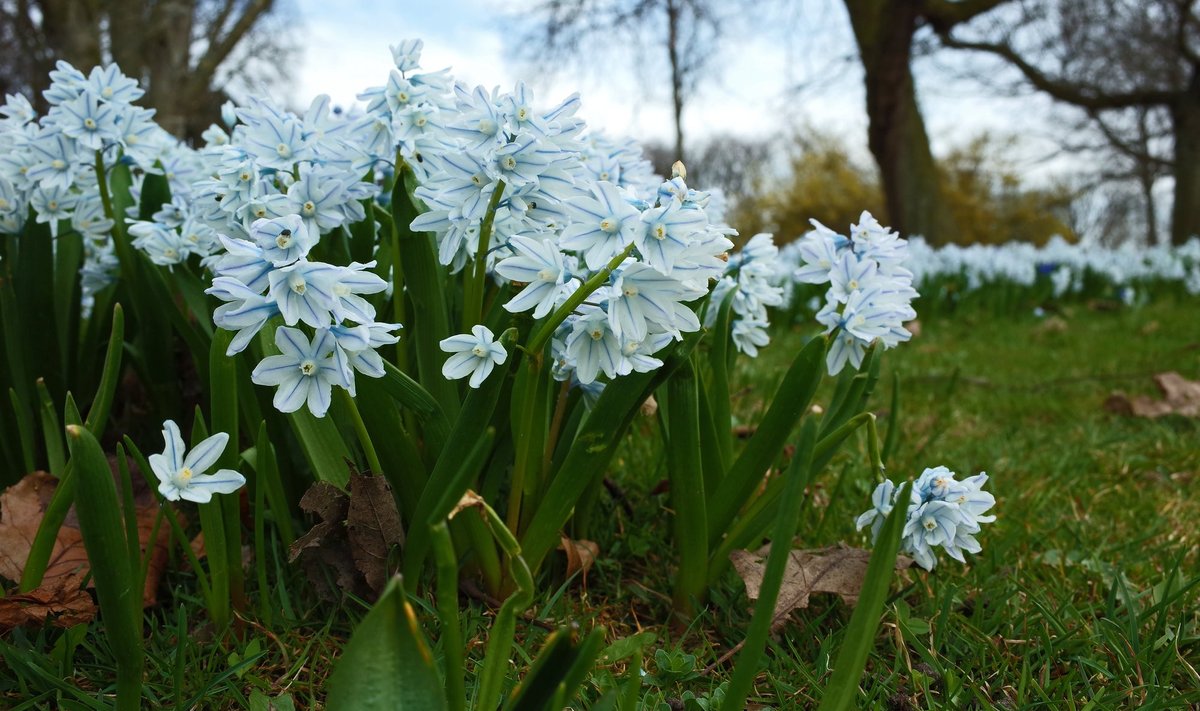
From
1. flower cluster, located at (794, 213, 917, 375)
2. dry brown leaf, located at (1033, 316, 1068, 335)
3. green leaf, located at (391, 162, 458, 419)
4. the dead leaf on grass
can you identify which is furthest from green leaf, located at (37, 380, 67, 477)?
dry brown leaf, located at (1033, 316, 1068, 335)

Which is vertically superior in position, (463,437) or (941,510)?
(463,437)

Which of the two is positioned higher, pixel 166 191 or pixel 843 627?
pixel 166 191

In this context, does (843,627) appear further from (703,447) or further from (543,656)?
(543,656)

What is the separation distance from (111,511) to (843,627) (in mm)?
1101

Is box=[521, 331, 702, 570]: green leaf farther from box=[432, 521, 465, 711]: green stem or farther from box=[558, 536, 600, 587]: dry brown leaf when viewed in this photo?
box=[432, 521, 465, 711]: green stem

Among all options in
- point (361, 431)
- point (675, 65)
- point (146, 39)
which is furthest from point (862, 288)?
point (675, 65)

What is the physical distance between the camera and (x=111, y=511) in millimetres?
969

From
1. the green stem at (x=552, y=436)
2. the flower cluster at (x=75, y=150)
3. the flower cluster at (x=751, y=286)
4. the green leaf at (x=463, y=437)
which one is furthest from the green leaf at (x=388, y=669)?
the flower cluster at (x=75, y=150)

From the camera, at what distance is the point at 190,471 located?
105 cm

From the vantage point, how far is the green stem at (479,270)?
3.90ft

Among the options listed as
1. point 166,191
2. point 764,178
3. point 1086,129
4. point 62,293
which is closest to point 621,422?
point 166,191

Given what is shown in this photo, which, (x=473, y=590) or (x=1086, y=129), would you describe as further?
(x=1086, y=129)

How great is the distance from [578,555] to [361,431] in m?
0.51

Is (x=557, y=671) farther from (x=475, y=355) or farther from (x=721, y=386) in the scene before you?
(x=721, y=386)
